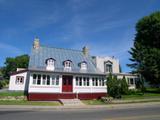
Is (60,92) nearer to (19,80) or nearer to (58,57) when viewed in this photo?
(58,57)

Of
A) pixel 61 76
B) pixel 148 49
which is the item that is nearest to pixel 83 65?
pixel 61 76

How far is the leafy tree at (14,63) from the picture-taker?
8512 cm

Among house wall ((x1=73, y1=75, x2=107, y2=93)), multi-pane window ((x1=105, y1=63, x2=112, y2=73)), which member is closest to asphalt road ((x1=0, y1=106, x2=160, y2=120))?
house wall ((x1=73, y1=75, x2=107, y2=93))

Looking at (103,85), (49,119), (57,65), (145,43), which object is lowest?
(49,119)

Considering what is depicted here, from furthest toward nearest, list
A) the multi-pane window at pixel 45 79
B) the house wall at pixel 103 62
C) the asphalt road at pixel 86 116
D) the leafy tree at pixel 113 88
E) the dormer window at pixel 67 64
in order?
the house wall at pixel 103 62 < the dormer window at pixel 67 64 < the leafy tree at pixel 113 88 < the multi-pane window at pixel 45 79 < the asphalt road at pixel 86 116

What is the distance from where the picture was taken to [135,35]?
150ft

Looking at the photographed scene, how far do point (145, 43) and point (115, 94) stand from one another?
62.8ft

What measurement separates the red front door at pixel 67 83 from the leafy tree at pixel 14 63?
58422 mm

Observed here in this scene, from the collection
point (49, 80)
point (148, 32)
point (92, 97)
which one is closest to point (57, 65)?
point (49, 80)

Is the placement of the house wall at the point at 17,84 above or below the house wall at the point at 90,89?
above

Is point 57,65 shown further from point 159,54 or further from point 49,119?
point 159,54

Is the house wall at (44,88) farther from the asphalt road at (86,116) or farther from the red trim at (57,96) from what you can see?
the asphalt road at (86,116)

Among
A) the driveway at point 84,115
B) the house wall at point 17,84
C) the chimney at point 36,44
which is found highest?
the chimney at point 36,44

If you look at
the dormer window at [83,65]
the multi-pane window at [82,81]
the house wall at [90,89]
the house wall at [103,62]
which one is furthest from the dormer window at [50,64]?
the house wall at [103,62]
